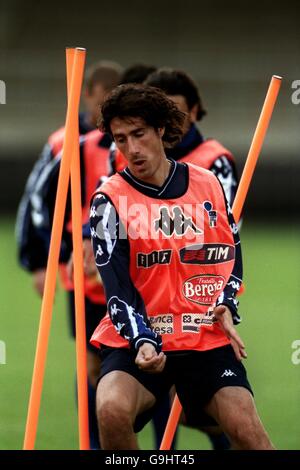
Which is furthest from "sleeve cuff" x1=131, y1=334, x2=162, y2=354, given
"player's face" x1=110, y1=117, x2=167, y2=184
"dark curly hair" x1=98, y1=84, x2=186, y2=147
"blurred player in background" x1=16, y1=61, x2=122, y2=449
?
"blurred player in background" x1=16, y1=61, x2=122, y2=449

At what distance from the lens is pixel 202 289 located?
3852 mm

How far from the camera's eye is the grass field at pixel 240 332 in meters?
6.34

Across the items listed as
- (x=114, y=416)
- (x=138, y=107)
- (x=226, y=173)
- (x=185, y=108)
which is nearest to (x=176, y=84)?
(x=185, y=108)

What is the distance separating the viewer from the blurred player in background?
19.0 ft

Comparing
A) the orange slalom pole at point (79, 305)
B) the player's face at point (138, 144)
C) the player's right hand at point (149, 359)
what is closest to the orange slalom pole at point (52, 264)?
the orange slalom pole at point (79, 305)

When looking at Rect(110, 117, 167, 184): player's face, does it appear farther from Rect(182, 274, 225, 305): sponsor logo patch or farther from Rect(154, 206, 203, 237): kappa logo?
Rect(182, 274, 225, 305): sponsor logo patch

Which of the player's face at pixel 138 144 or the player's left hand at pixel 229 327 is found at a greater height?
the player's face at pixel 138 144

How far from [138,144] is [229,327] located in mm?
662

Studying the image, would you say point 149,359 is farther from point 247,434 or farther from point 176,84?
point 176,84

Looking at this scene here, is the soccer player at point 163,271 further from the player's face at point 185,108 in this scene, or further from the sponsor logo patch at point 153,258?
the player's face at point 185,108

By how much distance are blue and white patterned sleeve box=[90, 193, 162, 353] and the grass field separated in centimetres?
233
